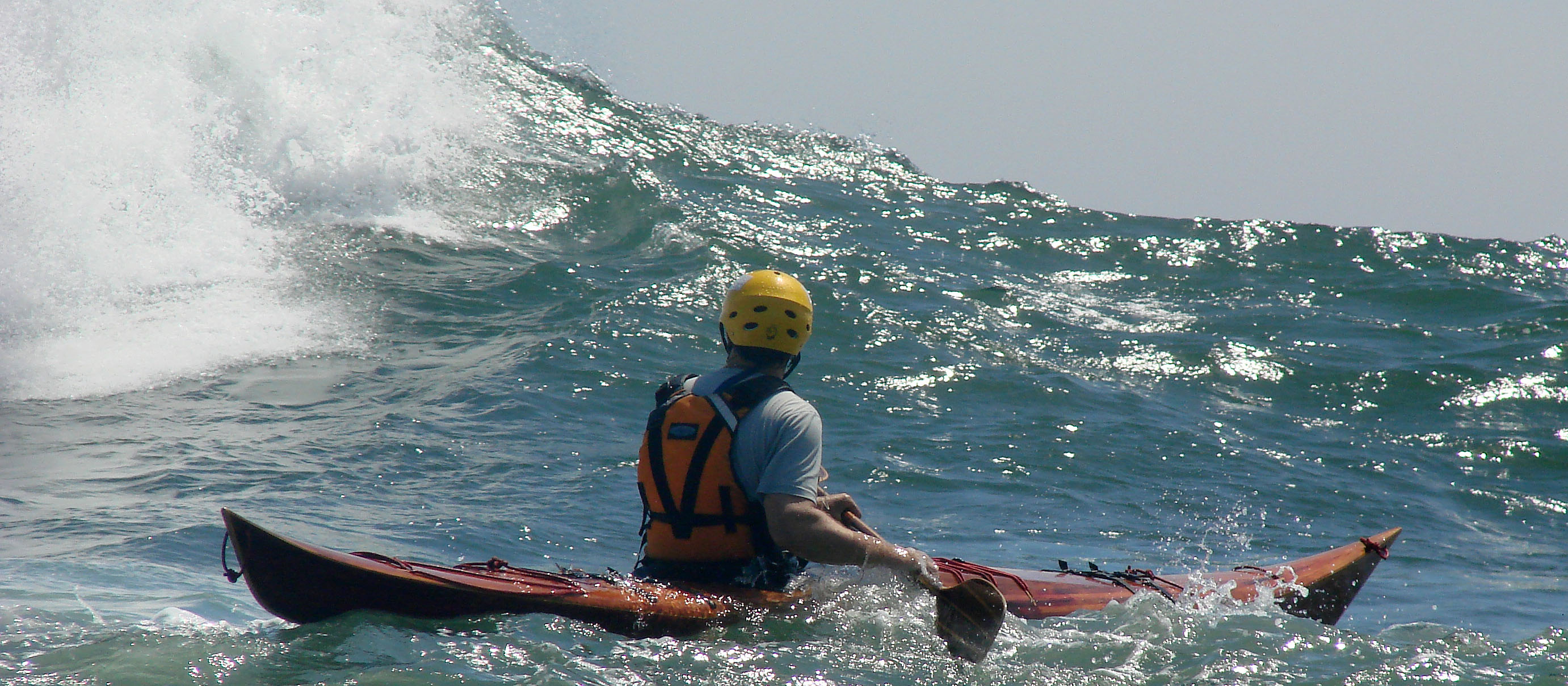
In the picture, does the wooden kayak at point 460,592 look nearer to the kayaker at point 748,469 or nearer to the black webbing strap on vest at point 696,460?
the kayaker at point 748,469

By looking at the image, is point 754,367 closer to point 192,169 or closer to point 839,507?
point 839,507

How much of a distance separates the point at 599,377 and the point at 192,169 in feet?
22.9

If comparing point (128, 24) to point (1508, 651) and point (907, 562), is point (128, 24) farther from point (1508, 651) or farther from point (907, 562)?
point (1508, 651)

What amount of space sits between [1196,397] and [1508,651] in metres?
7.70

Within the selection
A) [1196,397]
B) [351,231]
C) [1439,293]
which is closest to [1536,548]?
[1196,397]

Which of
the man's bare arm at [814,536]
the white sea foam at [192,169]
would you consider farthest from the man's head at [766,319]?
the white sea foam at [192,169]

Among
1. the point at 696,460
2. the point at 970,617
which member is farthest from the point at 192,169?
the point at 970,617

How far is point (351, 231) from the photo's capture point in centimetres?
1489

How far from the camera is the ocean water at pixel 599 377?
4289mm

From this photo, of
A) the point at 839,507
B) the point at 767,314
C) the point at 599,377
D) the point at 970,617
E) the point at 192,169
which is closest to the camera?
the point at 970,617

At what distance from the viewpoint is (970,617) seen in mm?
3912

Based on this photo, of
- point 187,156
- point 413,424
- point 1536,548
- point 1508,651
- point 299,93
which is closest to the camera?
point 1508,651

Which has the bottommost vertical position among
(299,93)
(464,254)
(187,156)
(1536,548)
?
(1536,548)

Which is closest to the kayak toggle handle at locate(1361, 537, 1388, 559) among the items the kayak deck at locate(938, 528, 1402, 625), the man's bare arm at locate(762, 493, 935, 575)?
the kayak deck at locate(938, 528, 1402, 625)
